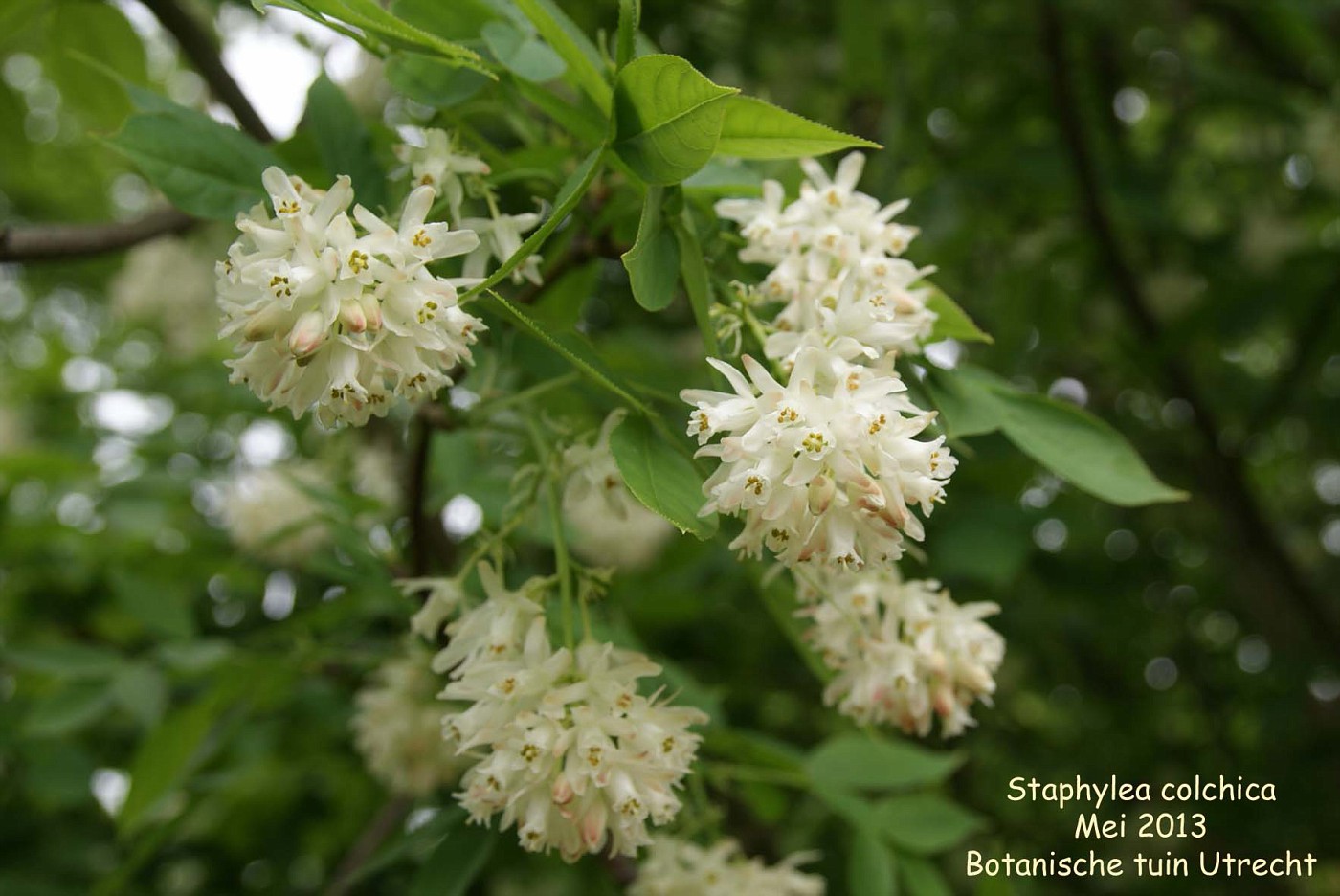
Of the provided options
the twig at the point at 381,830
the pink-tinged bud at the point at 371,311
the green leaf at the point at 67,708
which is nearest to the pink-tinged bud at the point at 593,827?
the pink-tinged bud at the point at 371,311

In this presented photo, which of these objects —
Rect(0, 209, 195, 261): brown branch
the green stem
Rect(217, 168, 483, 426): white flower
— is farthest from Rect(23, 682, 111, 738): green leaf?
Rect(217, 168, 483, 426): white flower

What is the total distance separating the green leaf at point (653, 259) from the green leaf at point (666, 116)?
0.14ft

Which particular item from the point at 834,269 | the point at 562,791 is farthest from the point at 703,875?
the point at 834,269

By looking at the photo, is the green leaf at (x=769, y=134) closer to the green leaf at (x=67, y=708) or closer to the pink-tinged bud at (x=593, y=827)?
the pink-tinged bud at (x=593, y=827)

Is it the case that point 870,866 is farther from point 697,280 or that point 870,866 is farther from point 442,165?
point 442,165

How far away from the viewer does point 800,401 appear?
1206 millimetres

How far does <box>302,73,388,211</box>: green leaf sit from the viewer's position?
62.2 inches

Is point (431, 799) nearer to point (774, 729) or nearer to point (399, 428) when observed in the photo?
point (399, 428)

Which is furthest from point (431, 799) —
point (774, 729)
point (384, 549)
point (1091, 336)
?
point (1091, 336)

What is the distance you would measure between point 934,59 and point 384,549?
8.04 feet

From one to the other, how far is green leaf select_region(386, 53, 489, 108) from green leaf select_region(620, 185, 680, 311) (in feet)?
1.12

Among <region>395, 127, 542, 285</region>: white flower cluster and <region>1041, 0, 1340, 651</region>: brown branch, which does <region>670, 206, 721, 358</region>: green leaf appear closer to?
<region>395, 127, 542, 285</region>: white flower cluster

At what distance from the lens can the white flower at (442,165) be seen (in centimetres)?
142

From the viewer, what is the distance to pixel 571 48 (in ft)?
4.29
